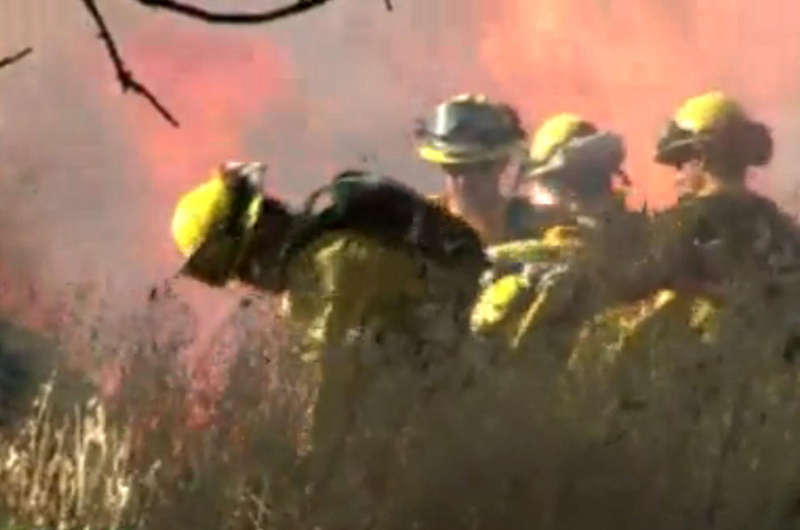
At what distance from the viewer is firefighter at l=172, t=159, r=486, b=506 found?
8.86 ft

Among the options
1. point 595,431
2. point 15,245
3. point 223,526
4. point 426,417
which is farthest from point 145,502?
point 15,245

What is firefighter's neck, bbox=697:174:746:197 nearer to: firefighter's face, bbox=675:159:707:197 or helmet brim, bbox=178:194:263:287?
firefighter's face, bbox=675:159:707:197

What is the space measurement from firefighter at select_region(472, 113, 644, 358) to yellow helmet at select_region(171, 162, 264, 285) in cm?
40

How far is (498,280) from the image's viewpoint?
324 cm

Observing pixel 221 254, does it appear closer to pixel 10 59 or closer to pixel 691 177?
pixel 691 177

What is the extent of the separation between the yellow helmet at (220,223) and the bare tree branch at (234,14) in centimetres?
185

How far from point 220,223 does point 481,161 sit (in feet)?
2.39

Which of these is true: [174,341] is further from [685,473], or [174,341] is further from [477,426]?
[685,473]

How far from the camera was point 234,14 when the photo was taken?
1018 mm

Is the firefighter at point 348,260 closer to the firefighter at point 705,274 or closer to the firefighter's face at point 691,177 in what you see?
the firefighter at point 705,274

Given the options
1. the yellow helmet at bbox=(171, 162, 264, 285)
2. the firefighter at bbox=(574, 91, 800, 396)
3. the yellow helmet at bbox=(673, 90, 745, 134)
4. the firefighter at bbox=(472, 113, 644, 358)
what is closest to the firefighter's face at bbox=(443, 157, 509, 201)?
the firefighter at bbox=(472, 113, 644, 358)

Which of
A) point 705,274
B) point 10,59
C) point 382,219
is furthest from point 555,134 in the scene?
point 10,59

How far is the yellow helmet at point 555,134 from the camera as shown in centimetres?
383

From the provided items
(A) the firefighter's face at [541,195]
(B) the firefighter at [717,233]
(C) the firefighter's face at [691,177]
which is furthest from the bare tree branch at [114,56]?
(A) the firefighter's face at [541,195]
